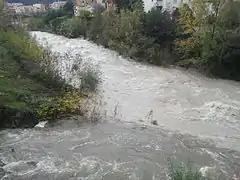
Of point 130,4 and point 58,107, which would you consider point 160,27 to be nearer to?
point 130,4

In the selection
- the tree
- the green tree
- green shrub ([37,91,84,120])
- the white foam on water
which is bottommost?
the white foam on water

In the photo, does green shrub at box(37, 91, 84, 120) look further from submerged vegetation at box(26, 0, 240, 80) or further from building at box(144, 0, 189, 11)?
building at box(144, 0, 189, 11)

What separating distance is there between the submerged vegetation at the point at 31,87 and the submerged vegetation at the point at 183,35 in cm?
709

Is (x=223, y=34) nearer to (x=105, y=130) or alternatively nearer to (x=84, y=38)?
(x=105, y=130)

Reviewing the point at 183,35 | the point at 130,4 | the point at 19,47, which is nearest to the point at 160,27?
the point at 183,35

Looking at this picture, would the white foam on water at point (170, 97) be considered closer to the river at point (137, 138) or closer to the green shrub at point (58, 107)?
the river at point (137, 138)

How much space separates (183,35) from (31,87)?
460 inches

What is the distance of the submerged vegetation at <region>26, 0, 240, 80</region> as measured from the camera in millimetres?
18469

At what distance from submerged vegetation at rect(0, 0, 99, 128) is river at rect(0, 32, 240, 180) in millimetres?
527

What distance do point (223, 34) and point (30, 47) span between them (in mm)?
9130

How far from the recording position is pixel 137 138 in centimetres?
977

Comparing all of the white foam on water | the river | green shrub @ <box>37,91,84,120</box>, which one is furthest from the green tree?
green shrub @ <box>37,91,84,120</box>

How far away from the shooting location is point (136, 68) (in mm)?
19094

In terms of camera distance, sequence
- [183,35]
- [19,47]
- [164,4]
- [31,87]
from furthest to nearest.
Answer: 1. [164,4]
2. [183,35]
3. [19,47]
4. [31,87]
